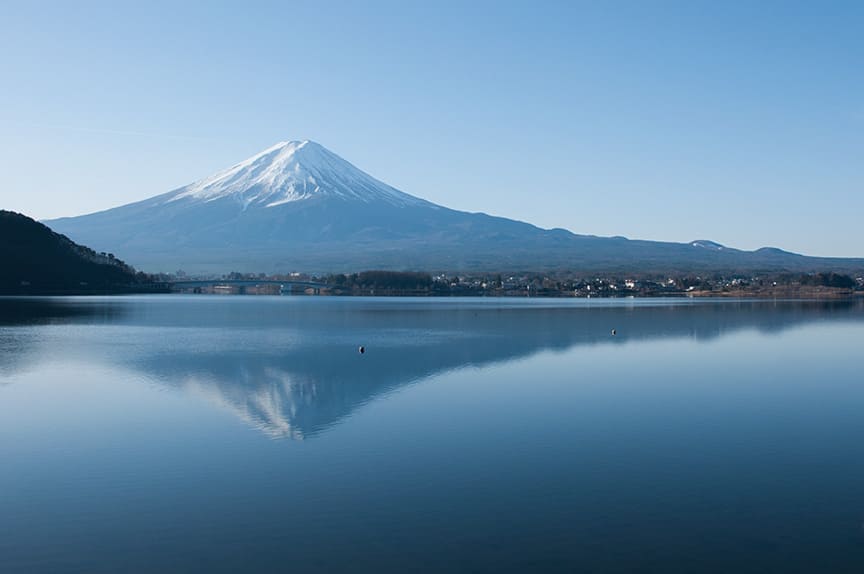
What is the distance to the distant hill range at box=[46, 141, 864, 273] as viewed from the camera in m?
134

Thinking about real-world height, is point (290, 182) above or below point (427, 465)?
above

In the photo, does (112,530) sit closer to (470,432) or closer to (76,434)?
(76,434)

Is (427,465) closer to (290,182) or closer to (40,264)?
(40,264)

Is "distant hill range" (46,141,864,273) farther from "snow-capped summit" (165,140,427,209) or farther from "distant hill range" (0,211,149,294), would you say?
"distant hill range" (0,211,149,294)

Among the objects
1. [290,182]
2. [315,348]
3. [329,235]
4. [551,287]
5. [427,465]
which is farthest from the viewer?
[290,182]

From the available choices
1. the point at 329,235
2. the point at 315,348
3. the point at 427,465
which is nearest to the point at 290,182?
the point at 329,235

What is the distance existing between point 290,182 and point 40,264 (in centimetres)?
11336

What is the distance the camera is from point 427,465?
28.7 ft

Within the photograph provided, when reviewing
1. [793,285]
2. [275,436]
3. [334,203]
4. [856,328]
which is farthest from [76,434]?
[334,203]

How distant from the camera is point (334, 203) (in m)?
167

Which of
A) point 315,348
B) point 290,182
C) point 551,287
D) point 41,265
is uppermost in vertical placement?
point 290,182

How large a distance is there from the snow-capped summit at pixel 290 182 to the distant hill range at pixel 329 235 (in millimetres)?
307

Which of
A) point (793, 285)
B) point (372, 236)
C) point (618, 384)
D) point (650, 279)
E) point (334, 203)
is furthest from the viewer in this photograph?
point (334, 203)

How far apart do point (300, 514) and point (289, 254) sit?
139320 millimetres
